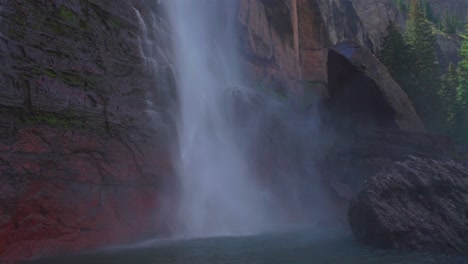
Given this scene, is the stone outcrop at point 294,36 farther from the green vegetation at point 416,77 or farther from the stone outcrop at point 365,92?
the green vegetation at point 416,77

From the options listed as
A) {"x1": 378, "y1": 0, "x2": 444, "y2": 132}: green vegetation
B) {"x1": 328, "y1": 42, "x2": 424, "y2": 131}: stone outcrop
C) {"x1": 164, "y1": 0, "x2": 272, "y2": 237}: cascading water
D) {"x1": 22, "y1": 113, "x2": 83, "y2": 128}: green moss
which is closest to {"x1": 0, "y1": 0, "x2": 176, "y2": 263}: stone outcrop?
{"x1": 22, "y1": 113, "x2": 83, "y2": 128}: green moss

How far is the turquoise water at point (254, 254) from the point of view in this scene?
1082 cm

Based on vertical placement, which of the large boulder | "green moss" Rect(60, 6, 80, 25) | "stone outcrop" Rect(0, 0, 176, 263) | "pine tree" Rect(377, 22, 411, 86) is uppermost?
"pine tree" Rect(377, 22, 411, 86)

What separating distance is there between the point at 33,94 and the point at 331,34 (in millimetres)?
28549

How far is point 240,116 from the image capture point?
22828 mm

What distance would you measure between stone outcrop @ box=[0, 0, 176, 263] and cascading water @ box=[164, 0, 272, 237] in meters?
1.88

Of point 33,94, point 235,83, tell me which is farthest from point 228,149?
point 33,94

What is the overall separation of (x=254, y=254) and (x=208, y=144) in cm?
904

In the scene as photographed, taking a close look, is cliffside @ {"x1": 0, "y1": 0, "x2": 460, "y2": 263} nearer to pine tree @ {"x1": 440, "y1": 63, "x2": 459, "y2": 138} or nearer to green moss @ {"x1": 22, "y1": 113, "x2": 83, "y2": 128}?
green moss @ {"x1": 22, "y1": 113, "x2": 83, "y2": 128}

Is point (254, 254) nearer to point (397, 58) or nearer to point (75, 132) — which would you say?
point (75, 132)

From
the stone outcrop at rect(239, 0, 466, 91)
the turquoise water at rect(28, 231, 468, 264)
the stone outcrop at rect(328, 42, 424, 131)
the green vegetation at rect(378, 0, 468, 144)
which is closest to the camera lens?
the turquoise water at rect(28, 231, 468, 264)

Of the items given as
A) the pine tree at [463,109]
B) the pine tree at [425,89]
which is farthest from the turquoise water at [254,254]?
the pine tree at [463,109]

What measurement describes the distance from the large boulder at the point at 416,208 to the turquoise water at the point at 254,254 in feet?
2.79

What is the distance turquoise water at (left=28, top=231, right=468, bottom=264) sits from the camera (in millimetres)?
10820
